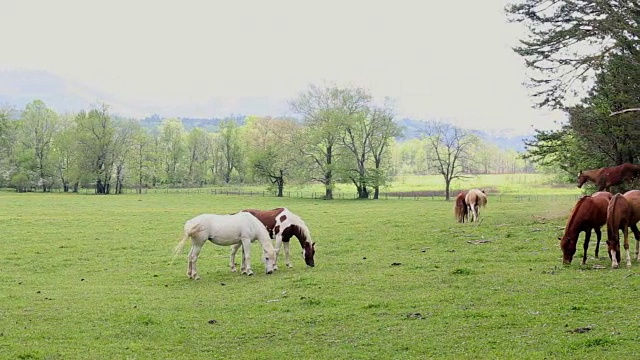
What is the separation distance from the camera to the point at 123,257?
20.2 m

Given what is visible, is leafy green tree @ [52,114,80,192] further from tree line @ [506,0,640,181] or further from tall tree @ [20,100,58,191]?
tree line @ [506,0,640,181]

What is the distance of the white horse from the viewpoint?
579 inches

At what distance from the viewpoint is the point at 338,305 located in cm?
1097

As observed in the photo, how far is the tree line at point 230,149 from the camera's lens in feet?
220

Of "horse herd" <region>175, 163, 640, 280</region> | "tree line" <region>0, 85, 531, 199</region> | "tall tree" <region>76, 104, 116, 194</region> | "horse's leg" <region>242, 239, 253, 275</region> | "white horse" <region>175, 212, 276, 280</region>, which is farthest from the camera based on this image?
"tall tree" <region>76, 104, 116, 194</region>

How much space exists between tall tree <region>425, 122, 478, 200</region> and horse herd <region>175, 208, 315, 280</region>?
174 feet

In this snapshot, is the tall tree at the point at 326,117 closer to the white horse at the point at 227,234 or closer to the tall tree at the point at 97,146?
the tall tree at the point at 97,146

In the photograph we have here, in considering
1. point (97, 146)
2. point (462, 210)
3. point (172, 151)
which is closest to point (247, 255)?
point (462, 210)

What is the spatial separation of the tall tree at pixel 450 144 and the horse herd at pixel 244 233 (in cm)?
5305

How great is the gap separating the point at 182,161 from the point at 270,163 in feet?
125

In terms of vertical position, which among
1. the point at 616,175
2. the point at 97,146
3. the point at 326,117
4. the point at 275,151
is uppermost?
the point at 326,117

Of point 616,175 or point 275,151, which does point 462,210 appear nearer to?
point 616,175

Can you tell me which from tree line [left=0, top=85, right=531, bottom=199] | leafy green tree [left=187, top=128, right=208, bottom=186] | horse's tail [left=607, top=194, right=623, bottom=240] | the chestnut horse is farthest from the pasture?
leafy green tree [left=187, top=128, right=208, bottom=186]

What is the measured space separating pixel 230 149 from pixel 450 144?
47.2 meters
